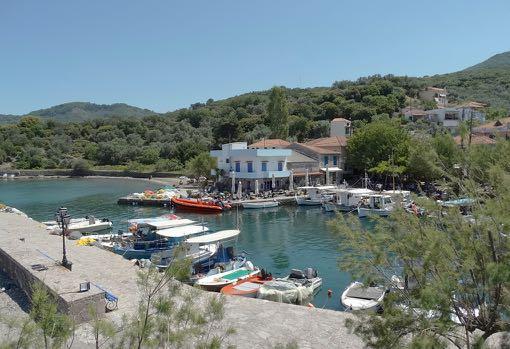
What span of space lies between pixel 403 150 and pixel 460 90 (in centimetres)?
7856

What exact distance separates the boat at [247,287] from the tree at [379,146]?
117ft

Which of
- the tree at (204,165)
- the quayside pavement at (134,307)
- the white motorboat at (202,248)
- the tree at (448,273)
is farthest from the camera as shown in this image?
the tree at (204,165)

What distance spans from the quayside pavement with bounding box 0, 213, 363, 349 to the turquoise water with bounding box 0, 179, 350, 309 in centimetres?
375

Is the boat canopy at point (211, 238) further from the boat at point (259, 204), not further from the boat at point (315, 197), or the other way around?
the boat at point (315, 197)

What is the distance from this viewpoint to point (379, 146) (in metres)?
56.3

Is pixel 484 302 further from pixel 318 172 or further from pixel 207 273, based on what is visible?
pixel 318 172

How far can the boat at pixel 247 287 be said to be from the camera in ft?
66.2

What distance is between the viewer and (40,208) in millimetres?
55312

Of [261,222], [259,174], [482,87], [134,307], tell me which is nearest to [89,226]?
[261,222]

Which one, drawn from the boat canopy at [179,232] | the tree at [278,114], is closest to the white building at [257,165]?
the boat canopy at [179,232]

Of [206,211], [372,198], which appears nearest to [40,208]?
[206,211]

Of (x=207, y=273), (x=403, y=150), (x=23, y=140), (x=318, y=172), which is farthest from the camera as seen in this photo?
(x=23, y=140)

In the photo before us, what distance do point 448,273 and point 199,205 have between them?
41975mm

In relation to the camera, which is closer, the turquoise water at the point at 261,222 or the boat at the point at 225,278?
the boat at the point at 225,278
